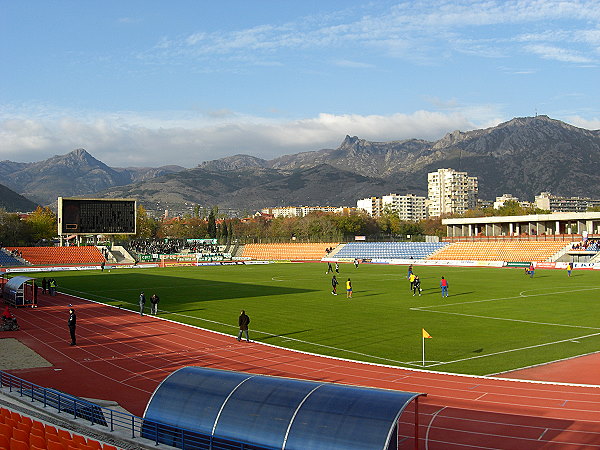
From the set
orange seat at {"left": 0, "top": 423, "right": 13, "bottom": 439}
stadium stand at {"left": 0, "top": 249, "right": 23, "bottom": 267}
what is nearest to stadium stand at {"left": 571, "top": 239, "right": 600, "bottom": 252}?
stadium stand at {"left": 0, "top": 249, "right": 23, "bottom": 267}

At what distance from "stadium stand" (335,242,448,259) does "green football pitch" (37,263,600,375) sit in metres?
43.8

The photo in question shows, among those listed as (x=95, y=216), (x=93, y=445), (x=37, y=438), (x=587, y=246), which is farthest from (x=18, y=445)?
(x=95, y=216)

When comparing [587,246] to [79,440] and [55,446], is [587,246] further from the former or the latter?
[55,446]

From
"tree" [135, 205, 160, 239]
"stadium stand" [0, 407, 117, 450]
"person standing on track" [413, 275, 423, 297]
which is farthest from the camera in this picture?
"tree" [135, 205, 160, 239]

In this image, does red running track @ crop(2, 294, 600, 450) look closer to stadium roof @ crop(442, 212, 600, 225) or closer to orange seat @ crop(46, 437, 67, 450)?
orange seat @ crop(46, 437, 67, 450)

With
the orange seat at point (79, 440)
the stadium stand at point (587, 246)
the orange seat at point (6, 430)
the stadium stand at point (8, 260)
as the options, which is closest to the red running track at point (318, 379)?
the orange seat at point (6, 430)

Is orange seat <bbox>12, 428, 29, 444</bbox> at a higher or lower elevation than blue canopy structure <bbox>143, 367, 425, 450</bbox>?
lower

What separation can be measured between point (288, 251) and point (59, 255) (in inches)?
1754

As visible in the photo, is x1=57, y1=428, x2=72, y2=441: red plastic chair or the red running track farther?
the red running track

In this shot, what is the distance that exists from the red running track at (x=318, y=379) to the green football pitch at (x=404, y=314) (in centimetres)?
180

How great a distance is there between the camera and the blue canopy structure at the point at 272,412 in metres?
10.9

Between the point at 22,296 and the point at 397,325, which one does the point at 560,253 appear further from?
the point at 22,296

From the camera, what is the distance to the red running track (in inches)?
585

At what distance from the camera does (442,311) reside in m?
37.9
